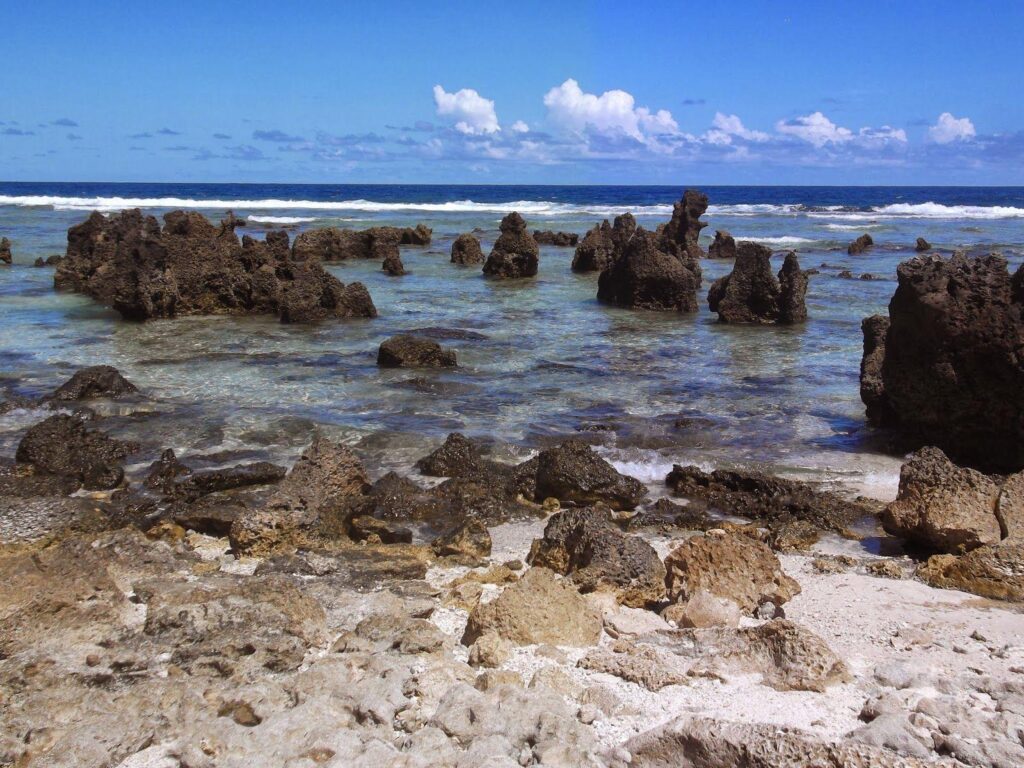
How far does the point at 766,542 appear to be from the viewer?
6.54m

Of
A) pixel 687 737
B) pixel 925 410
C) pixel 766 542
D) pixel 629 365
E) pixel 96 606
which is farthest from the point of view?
pixel 629 365

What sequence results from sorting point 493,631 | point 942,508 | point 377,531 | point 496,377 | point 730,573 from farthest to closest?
point 496,377
point 377,531
point 942,508
point 730,573
point 493,631

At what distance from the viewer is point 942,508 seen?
6168mm

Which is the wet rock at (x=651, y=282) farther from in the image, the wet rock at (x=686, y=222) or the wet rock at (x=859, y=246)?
the wet rock at (x=859, y=246)

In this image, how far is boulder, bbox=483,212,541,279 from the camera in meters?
25.0

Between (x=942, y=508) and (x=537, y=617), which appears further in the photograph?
(x=942, y=508)

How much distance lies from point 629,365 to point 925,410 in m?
5.14

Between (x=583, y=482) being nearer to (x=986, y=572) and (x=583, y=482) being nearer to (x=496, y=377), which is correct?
(x=986, y=572)

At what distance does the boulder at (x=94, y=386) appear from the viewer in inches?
418

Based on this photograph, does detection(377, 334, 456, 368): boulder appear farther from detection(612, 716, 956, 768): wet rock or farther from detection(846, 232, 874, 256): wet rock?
detection(846, 232, 874, 256): wet rock

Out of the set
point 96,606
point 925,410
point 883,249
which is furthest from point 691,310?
point 883,249

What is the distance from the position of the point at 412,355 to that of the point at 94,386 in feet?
13.2

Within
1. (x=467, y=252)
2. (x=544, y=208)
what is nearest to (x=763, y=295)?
(x=467, y=252)

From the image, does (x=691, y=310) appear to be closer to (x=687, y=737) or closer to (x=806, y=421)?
(x=806, y=421)
